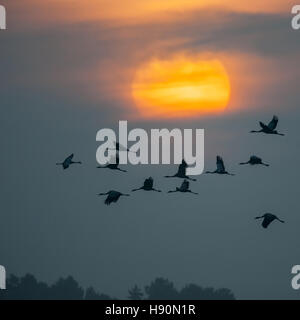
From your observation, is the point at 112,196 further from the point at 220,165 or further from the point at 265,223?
the point at 265,223

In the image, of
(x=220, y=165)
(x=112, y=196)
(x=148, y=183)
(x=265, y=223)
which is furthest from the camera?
(x=220, y=165)

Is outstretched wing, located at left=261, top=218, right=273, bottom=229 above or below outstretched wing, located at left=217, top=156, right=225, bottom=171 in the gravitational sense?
below

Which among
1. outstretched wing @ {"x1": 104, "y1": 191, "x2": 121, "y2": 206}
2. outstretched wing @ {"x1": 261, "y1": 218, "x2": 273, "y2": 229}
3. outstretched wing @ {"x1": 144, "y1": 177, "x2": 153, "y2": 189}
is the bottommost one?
outstretched wing @ {"x1": 261, "y1": 218, "x2": 273, "y2": 229}

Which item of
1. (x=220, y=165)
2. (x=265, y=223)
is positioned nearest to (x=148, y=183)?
(x=220, y=165)

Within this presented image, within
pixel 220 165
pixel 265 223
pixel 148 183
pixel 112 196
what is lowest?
pixel 265 223

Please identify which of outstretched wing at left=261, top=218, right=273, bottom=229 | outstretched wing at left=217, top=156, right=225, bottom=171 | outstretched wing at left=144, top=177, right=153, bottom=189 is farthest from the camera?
outstretched wing at left=217, top=156, right=225, bottom=171

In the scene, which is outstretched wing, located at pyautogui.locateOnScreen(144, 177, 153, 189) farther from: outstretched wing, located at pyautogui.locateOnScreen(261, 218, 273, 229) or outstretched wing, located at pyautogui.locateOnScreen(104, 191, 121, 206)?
outstretched wing, located at pyautogui.locateOnScreen(261, 218, 273, 229)

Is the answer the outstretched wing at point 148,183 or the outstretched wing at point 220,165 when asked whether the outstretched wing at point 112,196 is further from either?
the outstretched wing at point 220,165

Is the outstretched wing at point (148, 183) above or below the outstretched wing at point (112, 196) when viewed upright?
above

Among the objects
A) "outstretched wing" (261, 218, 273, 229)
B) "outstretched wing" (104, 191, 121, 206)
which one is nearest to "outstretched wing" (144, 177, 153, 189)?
"outstretched wing" (104, 191, 121, 206)

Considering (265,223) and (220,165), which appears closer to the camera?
(265,223)

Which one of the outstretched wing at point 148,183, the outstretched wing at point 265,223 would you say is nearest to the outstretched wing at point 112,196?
the outstretched wing at point 148,183

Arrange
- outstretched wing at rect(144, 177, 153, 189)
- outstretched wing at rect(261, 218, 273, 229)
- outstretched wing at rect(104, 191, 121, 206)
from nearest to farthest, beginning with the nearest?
outstretched wing at rect(261, 218, 273, 229) → outstretched wing at rect(144, 177, 153, 189) → outstretched wing at rect(104, 191, 121, 206)
